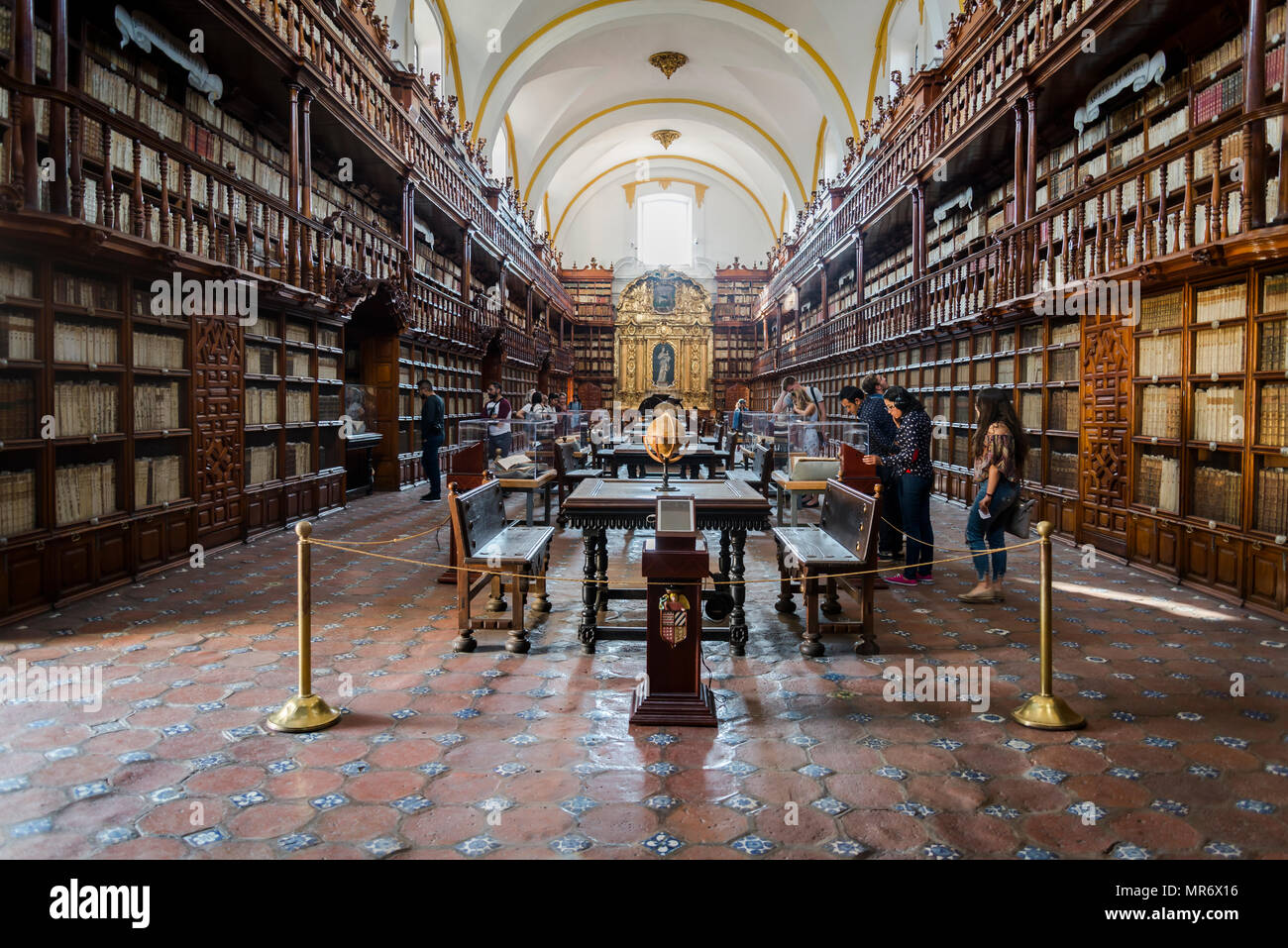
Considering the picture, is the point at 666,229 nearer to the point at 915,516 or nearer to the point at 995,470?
the point at 915,516

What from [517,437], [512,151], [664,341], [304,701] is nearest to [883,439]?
[304,701]

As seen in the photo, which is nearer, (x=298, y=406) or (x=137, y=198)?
(x=137, y=198)

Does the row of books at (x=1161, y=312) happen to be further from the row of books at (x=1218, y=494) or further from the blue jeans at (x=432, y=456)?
the blue jeans at (x=432, y=456)

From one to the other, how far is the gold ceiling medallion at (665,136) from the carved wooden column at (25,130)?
25453mm

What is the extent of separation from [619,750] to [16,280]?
473cm

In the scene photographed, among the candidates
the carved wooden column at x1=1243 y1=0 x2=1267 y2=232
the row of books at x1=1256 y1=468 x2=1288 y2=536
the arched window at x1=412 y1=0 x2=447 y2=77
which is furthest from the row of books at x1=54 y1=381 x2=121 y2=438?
the arched window at x1=412 y1=0 x2=447 y2=77

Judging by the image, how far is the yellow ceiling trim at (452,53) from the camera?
1548cm

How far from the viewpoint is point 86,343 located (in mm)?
5355

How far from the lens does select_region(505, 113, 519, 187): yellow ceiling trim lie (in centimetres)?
2269

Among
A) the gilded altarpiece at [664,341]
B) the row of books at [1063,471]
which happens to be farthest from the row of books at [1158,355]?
the gilded altarpiece at [664,341]

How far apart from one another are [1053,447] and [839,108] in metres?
13.7

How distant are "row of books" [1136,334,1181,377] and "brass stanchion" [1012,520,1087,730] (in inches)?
146
